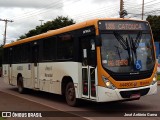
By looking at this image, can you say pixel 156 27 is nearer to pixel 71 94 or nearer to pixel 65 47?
pixel 65 47

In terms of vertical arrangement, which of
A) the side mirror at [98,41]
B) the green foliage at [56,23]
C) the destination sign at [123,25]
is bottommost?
the side mirror at [98,41]

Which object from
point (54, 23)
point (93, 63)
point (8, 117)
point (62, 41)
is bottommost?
point (8, 117)

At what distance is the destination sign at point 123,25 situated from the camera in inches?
461

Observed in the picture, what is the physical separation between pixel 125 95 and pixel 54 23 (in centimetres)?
5067

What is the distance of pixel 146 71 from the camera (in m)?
11.8

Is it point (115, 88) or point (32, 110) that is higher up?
point (115, 88)

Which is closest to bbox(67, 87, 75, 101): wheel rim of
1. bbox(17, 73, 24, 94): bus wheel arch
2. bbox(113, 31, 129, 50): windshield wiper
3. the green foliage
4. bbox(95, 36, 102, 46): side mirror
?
bbox(95, 36, 102, 46): side mirror

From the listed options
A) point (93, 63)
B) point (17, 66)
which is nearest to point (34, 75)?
point (17, 66)

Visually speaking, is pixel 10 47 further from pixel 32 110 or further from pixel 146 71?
pixel 146 71

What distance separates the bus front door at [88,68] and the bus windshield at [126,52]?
46cm

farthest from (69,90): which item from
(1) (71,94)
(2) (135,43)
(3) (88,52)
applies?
(2) (135,43)

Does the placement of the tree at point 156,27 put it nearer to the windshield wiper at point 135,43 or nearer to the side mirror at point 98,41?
the windshield wiper at point 135,43

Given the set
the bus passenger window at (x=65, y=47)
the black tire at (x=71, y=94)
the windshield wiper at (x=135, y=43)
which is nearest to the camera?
the windshield wiper at (x=135, y=43)

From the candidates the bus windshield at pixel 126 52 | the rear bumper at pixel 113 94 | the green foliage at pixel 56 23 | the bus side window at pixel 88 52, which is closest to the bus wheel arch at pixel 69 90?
the bus side window at pixel 88 52
